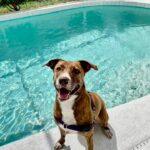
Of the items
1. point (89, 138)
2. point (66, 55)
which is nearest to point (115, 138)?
point (89, 138)

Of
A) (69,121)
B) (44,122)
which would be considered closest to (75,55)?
(44,122)

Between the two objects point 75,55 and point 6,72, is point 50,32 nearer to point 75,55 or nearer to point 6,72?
point 75,55

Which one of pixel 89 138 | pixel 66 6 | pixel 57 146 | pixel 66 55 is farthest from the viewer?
pixel 66 6

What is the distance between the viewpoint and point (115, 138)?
380 cm

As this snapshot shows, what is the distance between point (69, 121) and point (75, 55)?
6.60 meters

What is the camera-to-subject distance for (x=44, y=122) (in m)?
5.62

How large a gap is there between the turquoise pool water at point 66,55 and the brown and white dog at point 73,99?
8.08ft

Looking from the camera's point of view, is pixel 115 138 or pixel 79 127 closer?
pixel 79 127

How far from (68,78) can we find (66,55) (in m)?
6.99

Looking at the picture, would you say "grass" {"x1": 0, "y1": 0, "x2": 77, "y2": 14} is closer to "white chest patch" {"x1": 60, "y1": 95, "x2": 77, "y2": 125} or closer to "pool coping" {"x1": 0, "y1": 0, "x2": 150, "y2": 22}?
"pool coping" {"x1": 0, "y1": 0, "x2": 150, "y2": 22}

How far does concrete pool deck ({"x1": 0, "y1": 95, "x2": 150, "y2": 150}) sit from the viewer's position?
12.0ft

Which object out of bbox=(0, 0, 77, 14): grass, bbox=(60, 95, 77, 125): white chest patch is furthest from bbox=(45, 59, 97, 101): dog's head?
bbox=(0, 0, 77, 14): grass

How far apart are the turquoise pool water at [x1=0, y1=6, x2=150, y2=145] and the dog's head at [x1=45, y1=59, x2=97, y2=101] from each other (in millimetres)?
2868

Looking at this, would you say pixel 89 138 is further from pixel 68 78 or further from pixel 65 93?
pixel 68 78
